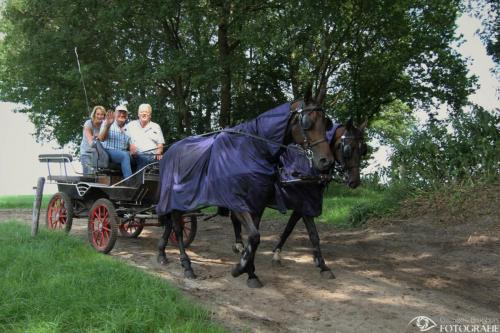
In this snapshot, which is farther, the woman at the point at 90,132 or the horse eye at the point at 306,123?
the woman at the point at 90,132

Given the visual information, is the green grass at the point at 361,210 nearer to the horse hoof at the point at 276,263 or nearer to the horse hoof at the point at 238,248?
the horse hoof at the point at 238,248

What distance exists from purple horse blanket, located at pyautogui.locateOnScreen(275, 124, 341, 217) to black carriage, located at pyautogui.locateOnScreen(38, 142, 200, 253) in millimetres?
1700

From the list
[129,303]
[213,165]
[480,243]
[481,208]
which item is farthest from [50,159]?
[481,208]

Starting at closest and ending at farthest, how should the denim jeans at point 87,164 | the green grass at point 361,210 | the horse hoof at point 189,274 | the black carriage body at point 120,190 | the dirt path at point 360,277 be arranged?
the dirt path at point 360,277, the horse hoof at point 189,274, the black carriage body at point 120,190, the denim jeans at point 87,164, the green grass at point 361,210

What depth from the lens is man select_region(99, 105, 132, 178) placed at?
8.21 metres

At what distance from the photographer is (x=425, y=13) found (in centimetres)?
2070

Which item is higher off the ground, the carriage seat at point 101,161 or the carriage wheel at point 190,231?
the carriage seat at point 101,161

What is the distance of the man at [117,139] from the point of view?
8.21 m

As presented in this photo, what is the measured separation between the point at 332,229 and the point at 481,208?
2924 mm

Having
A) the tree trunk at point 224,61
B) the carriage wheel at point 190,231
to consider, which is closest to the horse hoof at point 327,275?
the carriage wheel at point 190,231

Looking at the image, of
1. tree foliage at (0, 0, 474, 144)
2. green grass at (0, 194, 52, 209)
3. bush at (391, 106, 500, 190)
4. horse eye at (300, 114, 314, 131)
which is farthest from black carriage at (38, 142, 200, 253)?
green grass at (0, 194, 52, 209)

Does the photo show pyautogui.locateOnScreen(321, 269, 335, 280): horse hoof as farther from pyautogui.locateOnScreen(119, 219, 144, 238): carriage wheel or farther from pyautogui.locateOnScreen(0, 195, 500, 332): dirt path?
pyautogui.locateOnScreen(119, 219, 144, 238): carriage wheel

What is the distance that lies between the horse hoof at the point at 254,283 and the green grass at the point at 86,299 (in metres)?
1.09

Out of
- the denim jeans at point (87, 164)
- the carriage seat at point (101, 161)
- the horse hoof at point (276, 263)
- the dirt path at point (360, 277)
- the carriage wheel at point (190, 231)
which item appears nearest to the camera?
the dirt path at point (360, 277)
